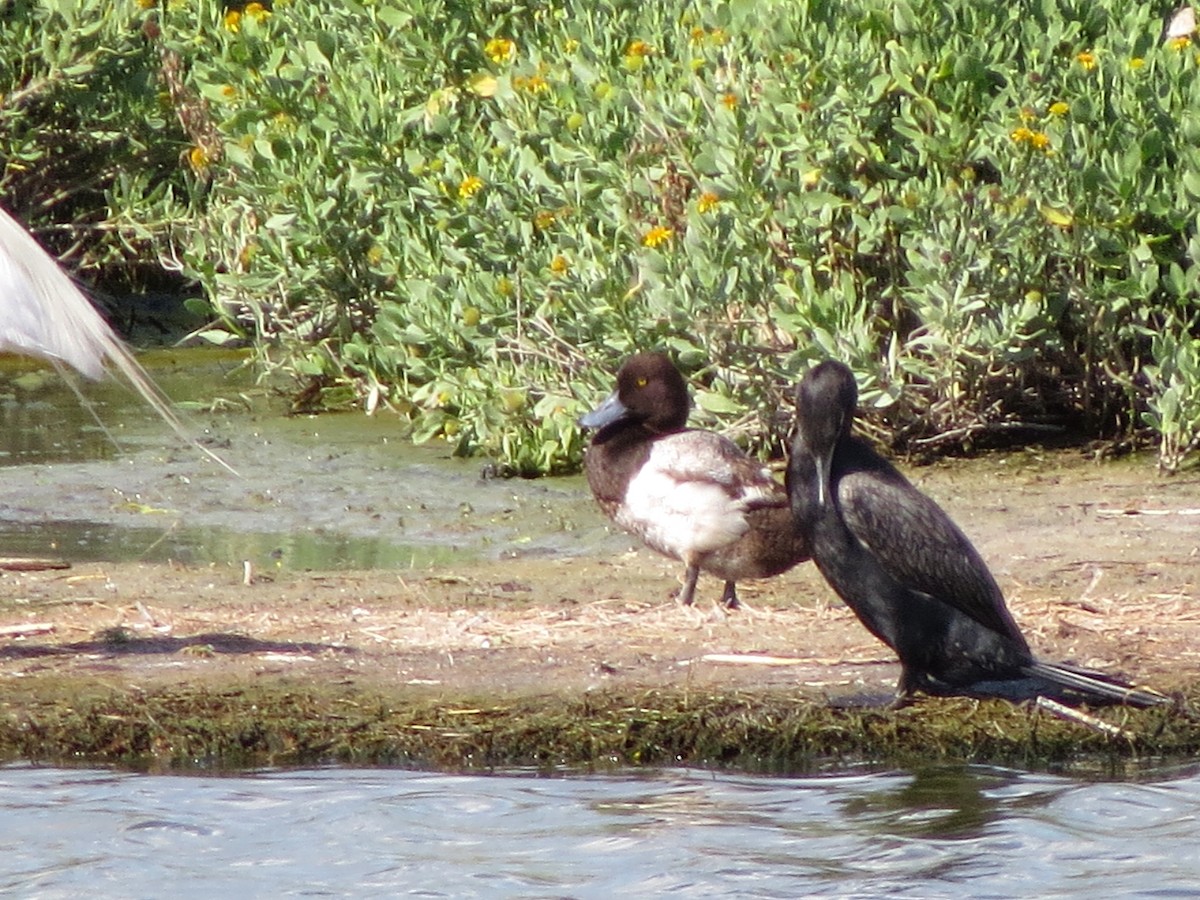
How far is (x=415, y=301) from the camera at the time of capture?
998 cm

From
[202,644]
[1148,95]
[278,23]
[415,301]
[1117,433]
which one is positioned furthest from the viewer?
[278,23]

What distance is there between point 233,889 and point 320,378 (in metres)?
6.55

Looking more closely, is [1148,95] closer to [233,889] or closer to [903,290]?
[903,290]

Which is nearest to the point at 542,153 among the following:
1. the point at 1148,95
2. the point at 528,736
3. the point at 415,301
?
the point at 415,301

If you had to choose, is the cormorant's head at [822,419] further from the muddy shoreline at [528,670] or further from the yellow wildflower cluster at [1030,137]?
the yellow wildflower cluster at [1030,137]

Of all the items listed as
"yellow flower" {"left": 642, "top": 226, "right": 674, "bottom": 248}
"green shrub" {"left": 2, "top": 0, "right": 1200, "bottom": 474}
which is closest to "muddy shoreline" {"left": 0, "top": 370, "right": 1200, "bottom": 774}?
"green shrub" {"left": 2, "top": 0, "right": 1200, "bottom": 474}

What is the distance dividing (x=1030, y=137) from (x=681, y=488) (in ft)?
7.64

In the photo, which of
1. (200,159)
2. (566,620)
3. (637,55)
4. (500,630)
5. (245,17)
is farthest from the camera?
(200,159)

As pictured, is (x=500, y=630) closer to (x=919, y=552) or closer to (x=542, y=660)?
(x=542, y=660)

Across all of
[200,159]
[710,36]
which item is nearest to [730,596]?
[710,36]

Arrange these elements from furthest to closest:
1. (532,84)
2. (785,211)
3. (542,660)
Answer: (532,84) → (785,211) → (542,660)

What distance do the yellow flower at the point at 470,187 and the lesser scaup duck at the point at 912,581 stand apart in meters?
4.01

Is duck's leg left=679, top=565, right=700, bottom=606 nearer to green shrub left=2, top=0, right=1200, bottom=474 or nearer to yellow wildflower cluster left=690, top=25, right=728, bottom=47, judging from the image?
green shrub left=2, top=0, right=1200, bottom=474

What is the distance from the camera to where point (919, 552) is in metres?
5.82
